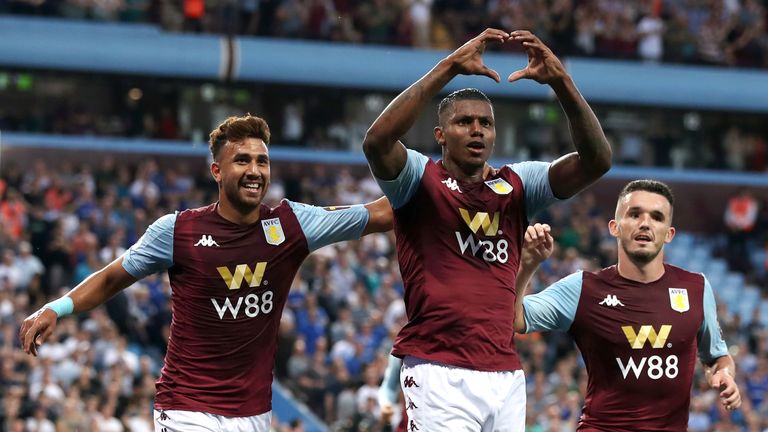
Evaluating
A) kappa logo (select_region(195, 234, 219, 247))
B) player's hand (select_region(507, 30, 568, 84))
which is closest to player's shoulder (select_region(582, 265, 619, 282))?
player's hand (select_region(507, 30, 568, 84))

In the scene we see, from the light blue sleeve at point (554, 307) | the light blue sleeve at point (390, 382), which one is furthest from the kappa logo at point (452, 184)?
the light blue sleeve at point (390, 382)

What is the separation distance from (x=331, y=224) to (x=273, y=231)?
337mm

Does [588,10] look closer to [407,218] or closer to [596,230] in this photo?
[596,230]

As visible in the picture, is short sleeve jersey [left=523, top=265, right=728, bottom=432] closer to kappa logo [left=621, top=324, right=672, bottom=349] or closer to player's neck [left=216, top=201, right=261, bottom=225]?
kappa logo [left=621, top=324, right=672, bottom=349]

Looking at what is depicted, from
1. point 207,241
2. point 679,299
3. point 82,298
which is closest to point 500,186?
point 679,299

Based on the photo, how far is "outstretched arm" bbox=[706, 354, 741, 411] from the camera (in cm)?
693

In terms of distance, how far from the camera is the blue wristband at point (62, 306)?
7.09m

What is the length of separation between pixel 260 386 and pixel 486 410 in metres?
1.47

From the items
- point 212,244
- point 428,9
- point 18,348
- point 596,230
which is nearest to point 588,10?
point 428,9

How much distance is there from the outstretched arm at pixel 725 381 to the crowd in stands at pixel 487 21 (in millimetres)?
18813

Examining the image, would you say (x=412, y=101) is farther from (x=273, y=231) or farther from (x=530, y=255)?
(x=273, y=231)

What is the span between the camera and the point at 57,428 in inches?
546

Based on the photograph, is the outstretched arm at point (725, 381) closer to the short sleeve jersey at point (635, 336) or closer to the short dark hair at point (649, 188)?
the short sleeve jersey at point (635, 336)

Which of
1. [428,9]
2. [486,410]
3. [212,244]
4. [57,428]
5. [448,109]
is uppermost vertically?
[428,9]
